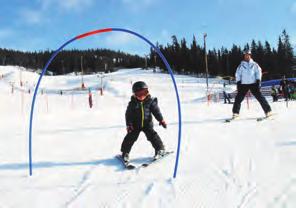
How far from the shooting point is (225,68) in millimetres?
83625

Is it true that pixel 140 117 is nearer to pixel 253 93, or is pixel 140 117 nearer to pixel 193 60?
pixel 253 93

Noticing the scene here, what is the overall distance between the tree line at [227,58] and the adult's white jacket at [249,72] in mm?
49769

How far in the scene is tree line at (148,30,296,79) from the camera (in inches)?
2736

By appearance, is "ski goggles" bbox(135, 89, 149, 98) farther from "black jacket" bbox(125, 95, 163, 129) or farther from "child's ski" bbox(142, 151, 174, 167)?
"child's ski" bbox(142, 151, 174, 167)

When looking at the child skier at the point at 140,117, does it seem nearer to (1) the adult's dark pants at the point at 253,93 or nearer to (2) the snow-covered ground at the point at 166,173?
(2) the snow-covered ground at the point at 166,173

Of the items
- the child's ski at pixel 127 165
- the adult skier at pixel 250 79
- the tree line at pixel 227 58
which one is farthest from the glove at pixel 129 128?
the tree line at pixel 227 58

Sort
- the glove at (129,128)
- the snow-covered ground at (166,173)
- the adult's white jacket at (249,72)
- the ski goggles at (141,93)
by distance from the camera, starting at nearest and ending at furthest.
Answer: the snow-covered ground at (166,173) < the ski goggles at (141,93) < the glove at (129,128) < the adult's white jacket at (249,72)

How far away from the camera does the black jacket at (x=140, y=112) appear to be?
16.2ft

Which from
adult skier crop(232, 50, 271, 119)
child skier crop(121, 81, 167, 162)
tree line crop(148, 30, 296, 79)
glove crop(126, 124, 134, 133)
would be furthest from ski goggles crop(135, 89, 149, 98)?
tree line crop(148, 30, 296, 79)

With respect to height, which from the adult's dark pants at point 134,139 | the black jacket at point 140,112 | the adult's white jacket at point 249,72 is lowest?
the adult's dark pants at point 134,139

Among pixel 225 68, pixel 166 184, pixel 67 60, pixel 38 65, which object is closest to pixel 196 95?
pixel 225 68

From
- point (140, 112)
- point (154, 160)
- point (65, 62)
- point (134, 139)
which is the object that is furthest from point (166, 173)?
point (65, 62)

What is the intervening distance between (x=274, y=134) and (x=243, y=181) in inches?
106

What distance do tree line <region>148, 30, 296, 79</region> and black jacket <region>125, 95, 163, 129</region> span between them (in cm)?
5387
